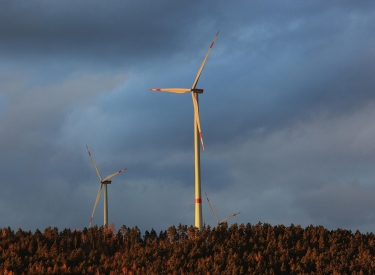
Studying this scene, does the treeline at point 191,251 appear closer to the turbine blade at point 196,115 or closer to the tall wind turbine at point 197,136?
the tall wind turbine at point 197,136

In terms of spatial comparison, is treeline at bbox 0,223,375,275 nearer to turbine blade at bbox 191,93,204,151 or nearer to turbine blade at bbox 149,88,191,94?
turbine blade at bbox 191,93,204,151

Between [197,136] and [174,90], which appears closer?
[197,136]

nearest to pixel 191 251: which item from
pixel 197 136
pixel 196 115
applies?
pixel 197 136

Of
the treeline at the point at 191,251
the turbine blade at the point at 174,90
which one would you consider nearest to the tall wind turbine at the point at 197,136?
the turbine blade at the point at 174,90

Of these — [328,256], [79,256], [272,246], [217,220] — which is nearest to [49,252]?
[79,256]

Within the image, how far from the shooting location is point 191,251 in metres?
46.2

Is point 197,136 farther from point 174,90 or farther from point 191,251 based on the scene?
point 191,251

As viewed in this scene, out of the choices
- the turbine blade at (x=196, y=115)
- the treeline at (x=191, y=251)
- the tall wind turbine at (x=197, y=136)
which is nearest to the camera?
the treeline at (x=191, y=251)

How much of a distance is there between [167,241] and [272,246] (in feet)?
25.9

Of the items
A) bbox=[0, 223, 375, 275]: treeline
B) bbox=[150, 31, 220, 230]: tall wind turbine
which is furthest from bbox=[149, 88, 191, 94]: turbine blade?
bbox=[0, 223, 375, 275]: treeline

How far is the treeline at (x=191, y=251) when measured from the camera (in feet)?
143

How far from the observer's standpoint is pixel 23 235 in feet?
170

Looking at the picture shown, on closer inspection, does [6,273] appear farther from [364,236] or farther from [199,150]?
[364,236]

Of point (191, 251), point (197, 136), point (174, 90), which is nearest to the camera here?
point (191, 251)
